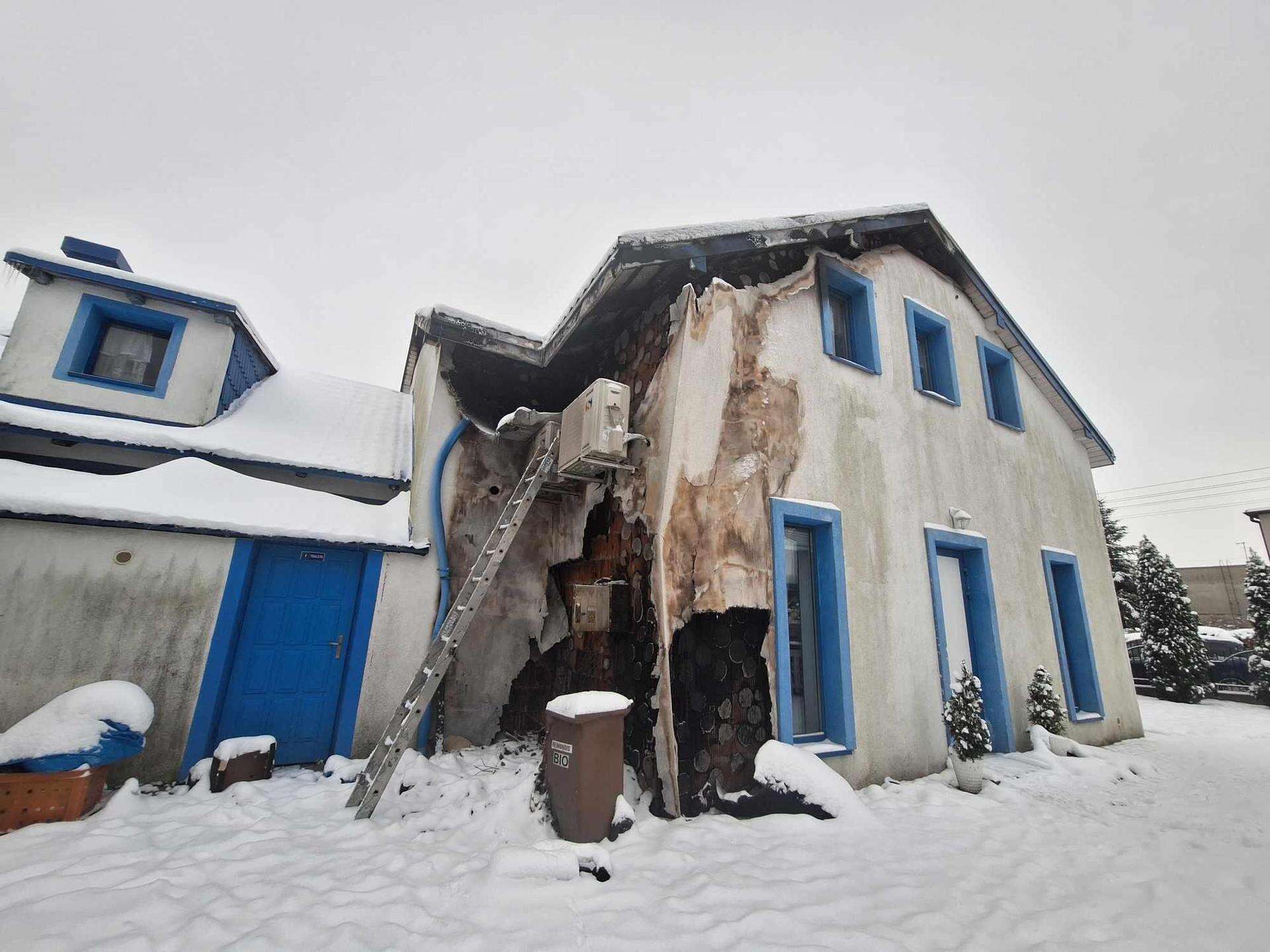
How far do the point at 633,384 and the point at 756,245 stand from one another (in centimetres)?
191

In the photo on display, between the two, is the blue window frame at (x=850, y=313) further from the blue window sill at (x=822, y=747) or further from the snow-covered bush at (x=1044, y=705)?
the snow-covered bush at (x=1044, y=705)

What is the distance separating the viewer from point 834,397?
5832 mm

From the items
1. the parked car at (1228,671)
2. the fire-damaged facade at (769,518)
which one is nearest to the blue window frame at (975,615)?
the fire-damaged facade at (769,518)

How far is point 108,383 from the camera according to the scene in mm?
6324

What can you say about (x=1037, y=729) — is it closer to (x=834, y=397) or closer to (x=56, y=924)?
(x=834, y=397)

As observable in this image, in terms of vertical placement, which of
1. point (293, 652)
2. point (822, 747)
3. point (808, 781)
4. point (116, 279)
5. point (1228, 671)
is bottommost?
point (808, 781)

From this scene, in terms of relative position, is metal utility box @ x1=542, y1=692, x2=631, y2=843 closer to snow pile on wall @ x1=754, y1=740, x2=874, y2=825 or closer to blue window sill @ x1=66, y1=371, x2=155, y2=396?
snow pile on wall @ x1=754, y1=740, x2=874, y2=825

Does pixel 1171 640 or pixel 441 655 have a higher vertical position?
pixel 1171 640

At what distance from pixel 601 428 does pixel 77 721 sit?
179 inches

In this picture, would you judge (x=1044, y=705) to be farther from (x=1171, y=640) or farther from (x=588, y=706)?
(x=1171, y=640)

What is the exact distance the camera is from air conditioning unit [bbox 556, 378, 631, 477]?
16.1 ft

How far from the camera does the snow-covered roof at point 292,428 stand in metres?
5.52

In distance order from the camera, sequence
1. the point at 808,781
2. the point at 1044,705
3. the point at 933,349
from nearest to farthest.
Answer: the point at 808,781, the point at 1044,705, the point at 933,349

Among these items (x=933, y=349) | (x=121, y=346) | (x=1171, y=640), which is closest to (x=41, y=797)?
(x=121, y=346)
